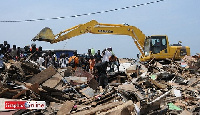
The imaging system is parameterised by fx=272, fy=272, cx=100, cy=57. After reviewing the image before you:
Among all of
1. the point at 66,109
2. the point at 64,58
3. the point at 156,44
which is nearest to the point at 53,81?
the point at 66,109

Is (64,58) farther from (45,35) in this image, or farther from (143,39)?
(143,39)

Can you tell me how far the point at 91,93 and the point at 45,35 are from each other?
591 cm

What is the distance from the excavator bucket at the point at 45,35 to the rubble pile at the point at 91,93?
317 centimetres

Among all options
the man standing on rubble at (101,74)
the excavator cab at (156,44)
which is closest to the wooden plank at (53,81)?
the man standing on rubble at (101,74)

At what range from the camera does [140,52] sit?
18172 mm

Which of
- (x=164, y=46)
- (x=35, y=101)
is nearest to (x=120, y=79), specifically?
(x=164, y=46)

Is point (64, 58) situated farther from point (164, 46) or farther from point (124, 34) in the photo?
point (164, 46)

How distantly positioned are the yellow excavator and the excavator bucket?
2.10 feet

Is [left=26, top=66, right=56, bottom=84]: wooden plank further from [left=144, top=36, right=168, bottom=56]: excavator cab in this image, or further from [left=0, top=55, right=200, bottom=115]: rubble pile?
[left=144, top=36, right=168, bottom=56]: excavator cab

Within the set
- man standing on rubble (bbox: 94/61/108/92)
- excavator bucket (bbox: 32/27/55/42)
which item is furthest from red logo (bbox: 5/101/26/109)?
excavator bucket (bbox: 32/27/55/42)

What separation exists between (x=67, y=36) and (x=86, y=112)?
33.4 ft

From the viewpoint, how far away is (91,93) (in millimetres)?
9633

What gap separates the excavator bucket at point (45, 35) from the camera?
45.7 feet

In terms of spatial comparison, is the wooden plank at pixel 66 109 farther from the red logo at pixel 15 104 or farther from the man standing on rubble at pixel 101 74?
the man standing on rubble at pixel 101 74
